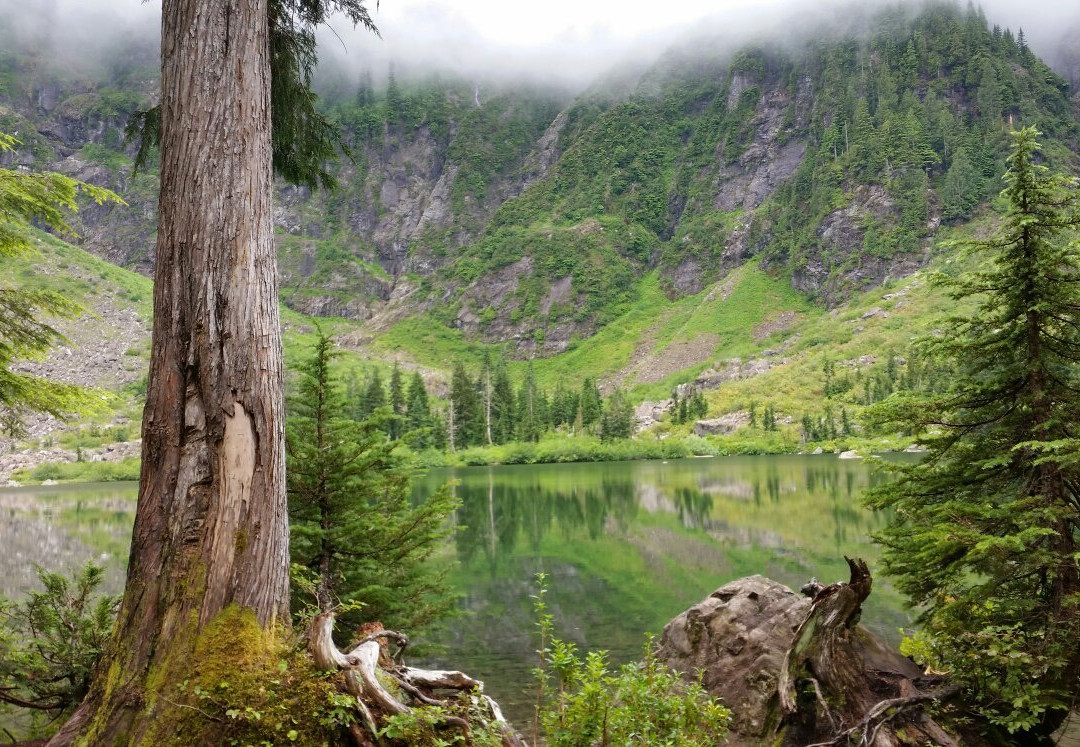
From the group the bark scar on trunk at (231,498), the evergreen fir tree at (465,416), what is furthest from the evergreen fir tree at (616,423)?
the bark scar on trunk at (231,498)

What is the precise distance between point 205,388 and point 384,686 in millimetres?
2197

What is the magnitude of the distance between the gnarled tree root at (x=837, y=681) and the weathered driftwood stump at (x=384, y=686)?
2.89 m

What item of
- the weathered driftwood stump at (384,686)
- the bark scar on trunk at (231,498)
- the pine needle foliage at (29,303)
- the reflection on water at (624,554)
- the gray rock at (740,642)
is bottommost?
the reflection on water at (624,554)

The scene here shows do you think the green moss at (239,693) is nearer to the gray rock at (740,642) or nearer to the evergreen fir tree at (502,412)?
the gray rock at (740,642)

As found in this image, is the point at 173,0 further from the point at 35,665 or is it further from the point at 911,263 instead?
the point at 911,263

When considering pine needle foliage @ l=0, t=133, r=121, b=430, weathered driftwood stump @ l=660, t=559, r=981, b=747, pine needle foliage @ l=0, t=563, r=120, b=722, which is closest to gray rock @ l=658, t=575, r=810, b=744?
weathered driftwood stump @ l=660, t=559, r=981, b=747

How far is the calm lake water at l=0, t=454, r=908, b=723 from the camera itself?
15859mm

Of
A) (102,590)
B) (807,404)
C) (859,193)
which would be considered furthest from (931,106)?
(102,590)

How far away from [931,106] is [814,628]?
750ft

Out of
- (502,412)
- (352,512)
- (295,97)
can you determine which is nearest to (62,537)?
(352,512)

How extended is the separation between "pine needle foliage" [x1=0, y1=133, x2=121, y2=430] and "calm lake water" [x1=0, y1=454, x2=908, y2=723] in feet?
16.8

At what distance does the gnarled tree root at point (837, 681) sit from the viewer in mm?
5949

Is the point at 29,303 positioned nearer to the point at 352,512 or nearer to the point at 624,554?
the point at 352,512

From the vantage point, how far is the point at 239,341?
4441 millimetres
